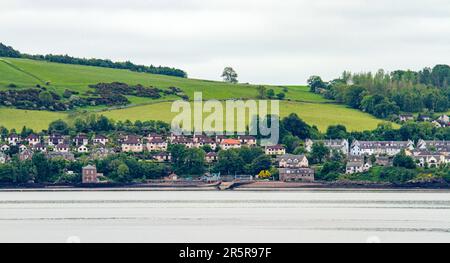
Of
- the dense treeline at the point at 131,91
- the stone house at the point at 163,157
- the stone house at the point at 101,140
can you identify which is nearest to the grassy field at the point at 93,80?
the dense treeline at the point at 131,91

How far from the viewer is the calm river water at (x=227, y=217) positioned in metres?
33.8

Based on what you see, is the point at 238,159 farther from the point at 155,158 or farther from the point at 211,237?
the point at 211,237

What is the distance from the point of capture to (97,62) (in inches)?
4734

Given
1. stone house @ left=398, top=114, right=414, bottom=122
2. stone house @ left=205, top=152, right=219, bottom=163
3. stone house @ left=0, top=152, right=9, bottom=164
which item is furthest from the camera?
stone house @ left=398, top=114, right=414, bottom=122

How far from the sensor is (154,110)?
93.8 meters

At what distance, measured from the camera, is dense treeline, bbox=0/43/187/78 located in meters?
119

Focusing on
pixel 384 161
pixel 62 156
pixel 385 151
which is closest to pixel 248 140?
pixel 385 151

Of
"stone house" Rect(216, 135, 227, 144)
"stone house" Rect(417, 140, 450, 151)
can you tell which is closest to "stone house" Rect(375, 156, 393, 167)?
"stone house" Rect(417, 140, 450, 151)

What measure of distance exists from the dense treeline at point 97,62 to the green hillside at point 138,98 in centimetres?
404

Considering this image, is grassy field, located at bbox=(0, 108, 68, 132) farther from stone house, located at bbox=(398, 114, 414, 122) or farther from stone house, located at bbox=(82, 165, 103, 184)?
stone house, located at bbox=(398, 114, 414, 122)

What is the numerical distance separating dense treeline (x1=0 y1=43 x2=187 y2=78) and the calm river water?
190 ft

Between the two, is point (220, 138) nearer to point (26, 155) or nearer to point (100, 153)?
point (100, 153)
